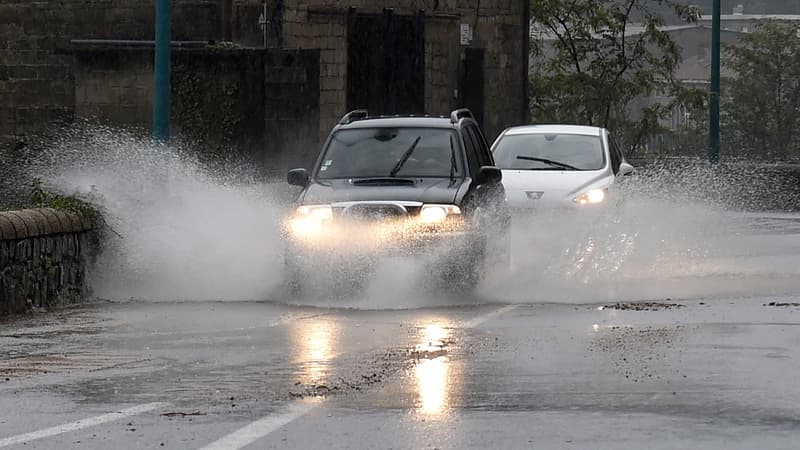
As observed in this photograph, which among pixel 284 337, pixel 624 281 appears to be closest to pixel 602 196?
pixel 624 281

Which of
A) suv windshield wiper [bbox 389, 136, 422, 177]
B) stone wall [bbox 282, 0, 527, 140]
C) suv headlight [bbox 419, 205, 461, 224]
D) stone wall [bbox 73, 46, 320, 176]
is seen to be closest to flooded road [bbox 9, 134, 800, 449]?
suv headlight [bbox 419, 205, 461, 224]

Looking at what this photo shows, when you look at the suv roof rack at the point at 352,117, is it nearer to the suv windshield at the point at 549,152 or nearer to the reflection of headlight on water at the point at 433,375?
the suv windshield at the point at 549,152

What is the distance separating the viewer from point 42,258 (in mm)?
17203

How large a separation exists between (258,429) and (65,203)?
943cm

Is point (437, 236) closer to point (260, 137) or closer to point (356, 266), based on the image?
point (356, 266)

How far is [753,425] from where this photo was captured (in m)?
9.54

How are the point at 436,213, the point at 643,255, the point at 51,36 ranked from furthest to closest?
the point at 51,36, the point at 643,255, the point at 436,213

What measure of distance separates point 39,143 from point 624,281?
16.5 meters

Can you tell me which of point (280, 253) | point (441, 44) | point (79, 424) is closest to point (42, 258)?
point (280, 253)

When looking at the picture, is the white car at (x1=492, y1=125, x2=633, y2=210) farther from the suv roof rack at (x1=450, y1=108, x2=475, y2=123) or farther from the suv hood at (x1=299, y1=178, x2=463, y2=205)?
the suv hood at (x1=299, y1=178, x2=463, y2=205)

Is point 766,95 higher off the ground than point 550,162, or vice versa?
point 550,162

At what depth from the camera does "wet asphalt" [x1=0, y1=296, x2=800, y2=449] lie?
943 cm

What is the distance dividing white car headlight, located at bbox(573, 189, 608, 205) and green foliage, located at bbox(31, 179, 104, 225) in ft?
20.3

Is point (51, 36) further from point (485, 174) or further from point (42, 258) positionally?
point (42, 258)
